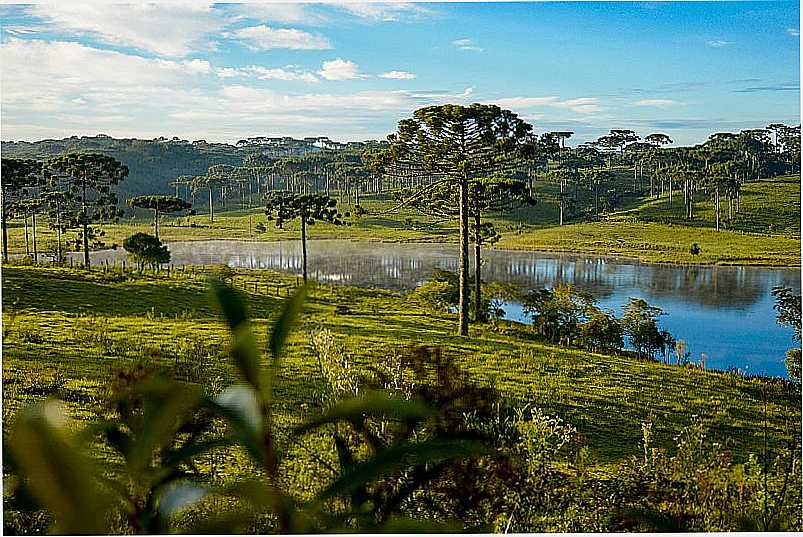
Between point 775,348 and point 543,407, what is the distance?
41.5 inches

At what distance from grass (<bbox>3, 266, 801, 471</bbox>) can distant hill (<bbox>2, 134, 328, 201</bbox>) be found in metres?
0.42

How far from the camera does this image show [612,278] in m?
3.79

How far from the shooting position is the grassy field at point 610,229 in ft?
11.6

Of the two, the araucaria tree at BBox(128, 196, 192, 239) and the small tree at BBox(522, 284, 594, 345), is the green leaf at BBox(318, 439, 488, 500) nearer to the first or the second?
the small tree at BBox(522, 284, 594, 345)

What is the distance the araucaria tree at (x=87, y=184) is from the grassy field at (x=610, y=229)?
0.09 meters

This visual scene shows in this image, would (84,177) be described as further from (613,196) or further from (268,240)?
(613,196)

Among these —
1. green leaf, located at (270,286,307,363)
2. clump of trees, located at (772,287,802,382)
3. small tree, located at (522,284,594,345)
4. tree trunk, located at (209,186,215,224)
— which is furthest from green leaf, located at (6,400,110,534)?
clump of trees, located at (772,287,802,382)

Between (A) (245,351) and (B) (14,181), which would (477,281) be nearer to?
(B) (14,181)

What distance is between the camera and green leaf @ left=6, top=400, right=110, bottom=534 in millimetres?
635

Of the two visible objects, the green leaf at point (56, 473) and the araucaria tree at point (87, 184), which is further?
the araucaria tree at point (87, 184)

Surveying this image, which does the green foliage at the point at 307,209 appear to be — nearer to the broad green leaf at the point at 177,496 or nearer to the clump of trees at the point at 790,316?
the broad green leaf at the point at 177,496

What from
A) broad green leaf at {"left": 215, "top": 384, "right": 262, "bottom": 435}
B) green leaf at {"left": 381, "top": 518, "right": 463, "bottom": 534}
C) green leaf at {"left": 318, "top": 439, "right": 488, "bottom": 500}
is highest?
broad green leaf at {"left": 215, "top": 384, "right": 262, "bottom": 435}

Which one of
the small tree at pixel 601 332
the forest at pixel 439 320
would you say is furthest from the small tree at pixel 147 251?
the small tree at pixel 601 332

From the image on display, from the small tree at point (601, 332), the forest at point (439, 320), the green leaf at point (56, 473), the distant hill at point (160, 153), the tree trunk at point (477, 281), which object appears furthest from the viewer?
the tree trunk at point (477, 281)
